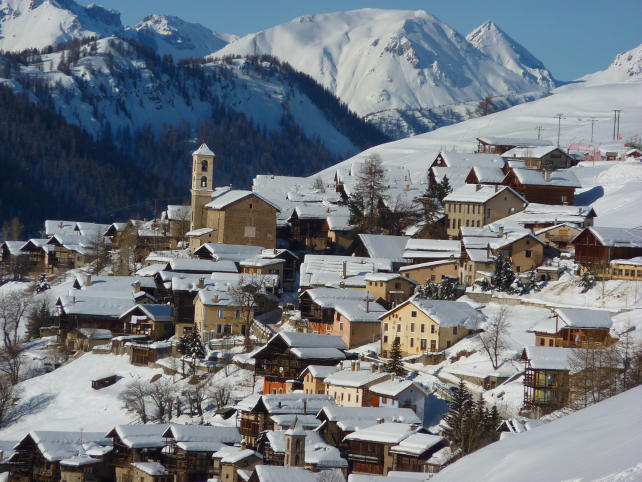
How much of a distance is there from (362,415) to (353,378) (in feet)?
15.4

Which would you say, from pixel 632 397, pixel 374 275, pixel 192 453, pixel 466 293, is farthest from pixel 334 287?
pixel 632 397

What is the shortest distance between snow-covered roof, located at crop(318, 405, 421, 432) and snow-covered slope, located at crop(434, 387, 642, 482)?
2310cm

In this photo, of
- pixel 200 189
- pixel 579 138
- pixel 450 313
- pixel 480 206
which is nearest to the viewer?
pixel 450 313

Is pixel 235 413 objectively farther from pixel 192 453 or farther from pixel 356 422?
pixel 356 422

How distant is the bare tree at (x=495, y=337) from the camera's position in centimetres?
A: 5925

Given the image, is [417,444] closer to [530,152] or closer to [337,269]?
[337,269]

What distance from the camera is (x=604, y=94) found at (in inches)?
7219

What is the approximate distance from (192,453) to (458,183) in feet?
158

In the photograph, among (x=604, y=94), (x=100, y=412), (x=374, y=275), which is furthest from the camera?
(x=604, y=94)

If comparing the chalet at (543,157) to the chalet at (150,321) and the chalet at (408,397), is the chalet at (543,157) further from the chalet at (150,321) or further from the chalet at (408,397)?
the chalet at (408,397)

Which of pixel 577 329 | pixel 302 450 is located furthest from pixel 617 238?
pixel 302 450

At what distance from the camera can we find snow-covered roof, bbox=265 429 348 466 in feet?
165

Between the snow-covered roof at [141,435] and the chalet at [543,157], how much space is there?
178 feet

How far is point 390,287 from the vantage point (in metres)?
74.3
